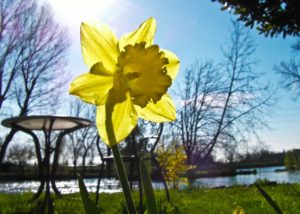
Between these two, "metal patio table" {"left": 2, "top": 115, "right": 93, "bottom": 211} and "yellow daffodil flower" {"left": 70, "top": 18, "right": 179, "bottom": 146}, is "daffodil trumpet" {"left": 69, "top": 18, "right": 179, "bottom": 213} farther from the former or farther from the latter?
"metal patio table" {"left": 2, "top": 115, "right": 93, "bottom": 211}

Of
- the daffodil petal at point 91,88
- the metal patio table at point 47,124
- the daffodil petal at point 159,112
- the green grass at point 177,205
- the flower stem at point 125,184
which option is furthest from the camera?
the metal patio table at point 47,124

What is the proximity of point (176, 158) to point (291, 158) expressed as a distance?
85.0 feet

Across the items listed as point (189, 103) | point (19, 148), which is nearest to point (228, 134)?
point (189, 103)

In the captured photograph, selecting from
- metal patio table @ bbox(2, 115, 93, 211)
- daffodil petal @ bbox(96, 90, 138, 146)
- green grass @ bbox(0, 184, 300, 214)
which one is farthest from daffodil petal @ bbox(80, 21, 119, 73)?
metal patio table @ bbox(2, 115, 93, 211)

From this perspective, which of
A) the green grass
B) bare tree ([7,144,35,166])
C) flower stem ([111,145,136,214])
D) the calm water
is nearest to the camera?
flower stem ([111,145,136,214])

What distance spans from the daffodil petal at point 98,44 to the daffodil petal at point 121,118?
0.10 meters

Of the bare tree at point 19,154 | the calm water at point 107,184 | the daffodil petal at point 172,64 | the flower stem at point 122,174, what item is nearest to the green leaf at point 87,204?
the flower stem at point 122,174

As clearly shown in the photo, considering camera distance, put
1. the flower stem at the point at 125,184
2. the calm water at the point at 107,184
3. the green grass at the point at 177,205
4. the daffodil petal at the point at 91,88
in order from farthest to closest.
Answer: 1. the calm water at the point at 107,184
2. the green grass at the point at 177,205
3. the daffodil petal at the point at 91,88
4. the flower stem at the point at 125,184

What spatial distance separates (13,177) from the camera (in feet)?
65.1

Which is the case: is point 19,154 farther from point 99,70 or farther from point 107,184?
point 99,70

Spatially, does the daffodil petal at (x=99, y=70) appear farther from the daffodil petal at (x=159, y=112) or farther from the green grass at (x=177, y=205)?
the green grass at (x=177, y=205)

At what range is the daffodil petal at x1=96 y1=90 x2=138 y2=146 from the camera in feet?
1.90

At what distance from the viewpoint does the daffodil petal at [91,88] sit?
0.58 meters

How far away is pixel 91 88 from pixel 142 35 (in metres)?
0.25
